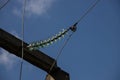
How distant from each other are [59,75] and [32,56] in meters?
0.89

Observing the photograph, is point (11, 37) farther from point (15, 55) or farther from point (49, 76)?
point (49, 76)

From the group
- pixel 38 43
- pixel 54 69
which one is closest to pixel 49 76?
pixel 54 69

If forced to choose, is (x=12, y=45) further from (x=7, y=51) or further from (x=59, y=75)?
(x=59, y=75)

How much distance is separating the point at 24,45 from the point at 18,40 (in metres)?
0.21

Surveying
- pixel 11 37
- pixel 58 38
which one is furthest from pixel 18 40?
pixel 58 38

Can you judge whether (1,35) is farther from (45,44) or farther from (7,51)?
(45,44)

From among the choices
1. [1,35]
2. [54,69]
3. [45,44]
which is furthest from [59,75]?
[1,35]

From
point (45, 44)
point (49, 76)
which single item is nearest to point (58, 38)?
point (45, 44)

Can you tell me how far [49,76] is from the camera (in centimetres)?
1228

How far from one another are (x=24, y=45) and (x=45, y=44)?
70 cm

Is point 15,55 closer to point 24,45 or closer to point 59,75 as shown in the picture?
point 24,45

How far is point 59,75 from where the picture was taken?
1229 cm

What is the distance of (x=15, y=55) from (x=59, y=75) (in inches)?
51.4

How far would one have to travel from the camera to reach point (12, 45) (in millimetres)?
12195
